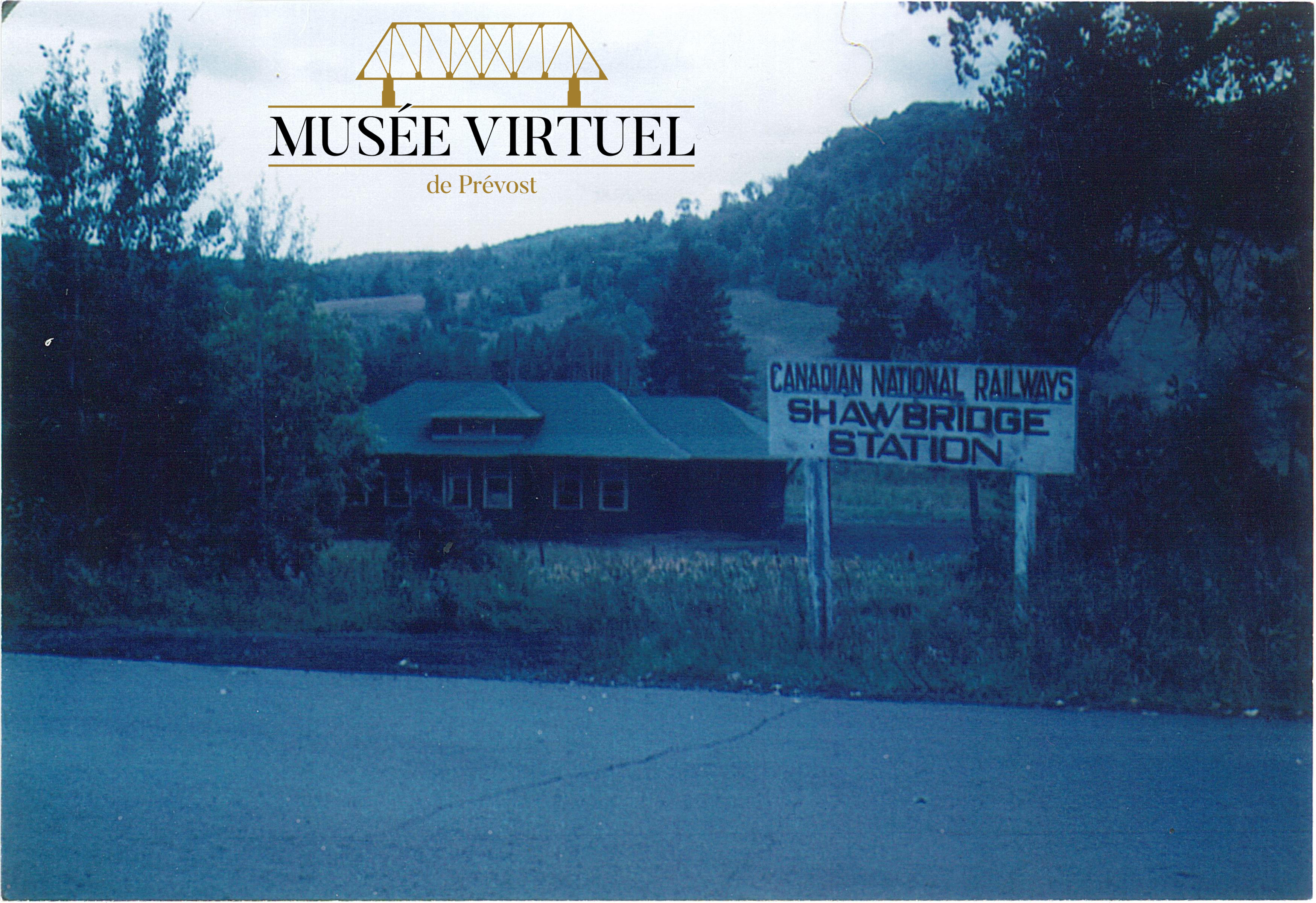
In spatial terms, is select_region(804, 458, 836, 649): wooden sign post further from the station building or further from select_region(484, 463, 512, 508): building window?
select_region(484, 463, 512, 508): building window

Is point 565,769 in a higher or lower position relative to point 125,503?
lower

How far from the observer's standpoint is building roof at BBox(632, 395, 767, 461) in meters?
16.3

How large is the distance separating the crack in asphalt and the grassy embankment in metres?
1.02

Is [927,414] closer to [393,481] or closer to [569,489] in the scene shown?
[569,489]

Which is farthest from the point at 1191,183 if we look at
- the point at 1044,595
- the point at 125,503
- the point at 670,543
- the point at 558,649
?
the point at 125,503

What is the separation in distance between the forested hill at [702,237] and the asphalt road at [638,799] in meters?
4.62

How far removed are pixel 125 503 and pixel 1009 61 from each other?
405 inches

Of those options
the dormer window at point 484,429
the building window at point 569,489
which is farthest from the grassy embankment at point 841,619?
the dormer window at point 484,429

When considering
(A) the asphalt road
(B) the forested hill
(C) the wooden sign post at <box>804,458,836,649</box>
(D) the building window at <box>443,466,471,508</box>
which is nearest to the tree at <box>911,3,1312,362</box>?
(B) the forested hill

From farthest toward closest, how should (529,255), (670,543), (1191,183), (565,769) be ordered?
(670,543) → (529,255) → (1191,183) → (565,769)

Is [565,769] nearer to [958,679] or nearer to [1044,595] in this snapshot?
[958,679]

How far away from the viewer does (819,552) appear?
329 inches

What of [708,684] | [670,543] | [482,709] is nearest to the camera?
[482,709]

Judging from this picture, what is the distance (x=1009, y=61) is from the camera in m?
8.79
